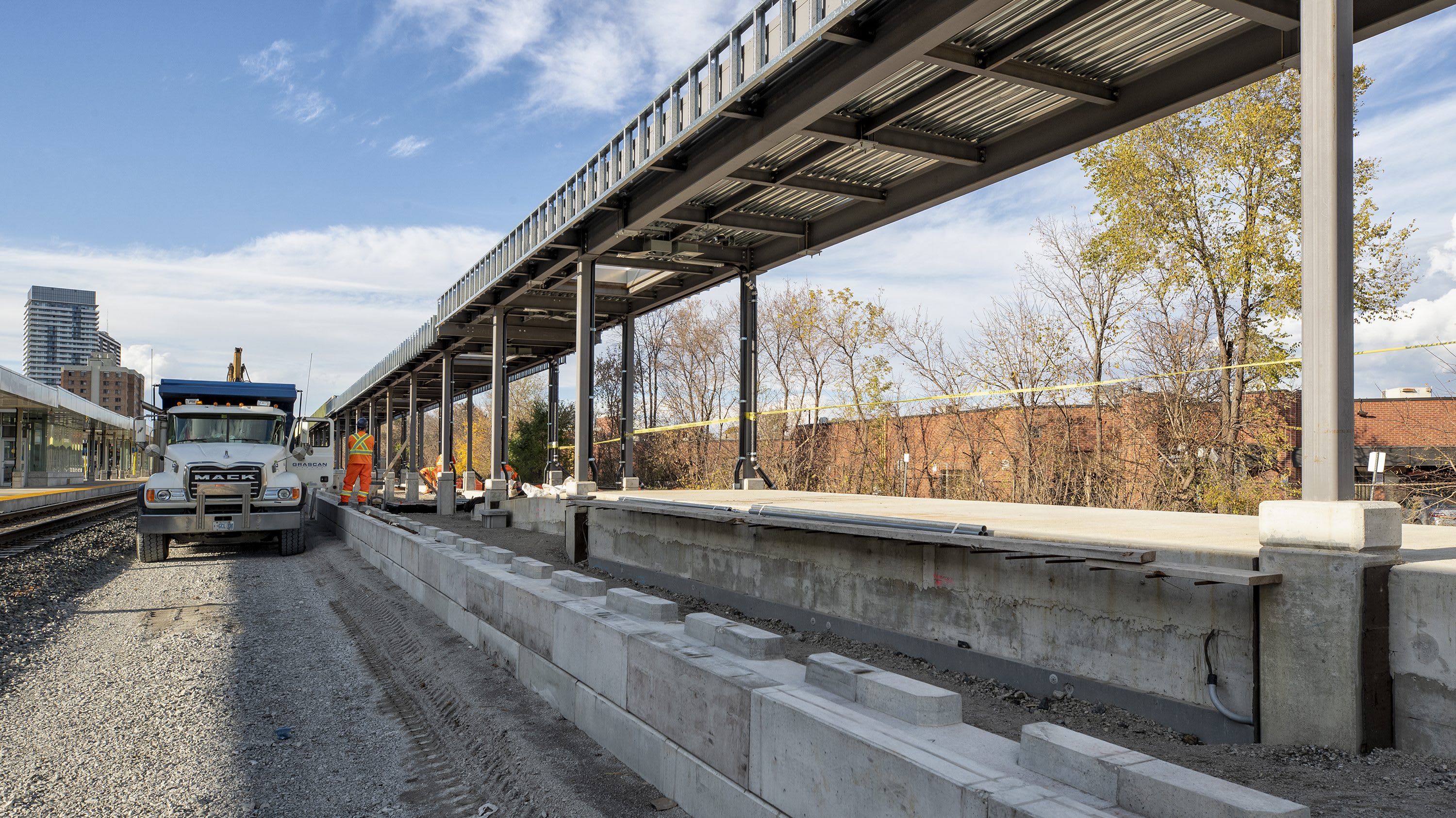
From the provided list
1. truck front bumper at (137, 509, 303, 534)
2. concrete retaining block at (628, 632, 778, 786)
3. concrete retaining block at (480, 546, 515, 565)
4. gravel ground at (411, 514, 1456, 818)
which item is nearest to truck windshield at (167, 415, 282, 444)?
truck front bumper at (137, 509, 303, 534)

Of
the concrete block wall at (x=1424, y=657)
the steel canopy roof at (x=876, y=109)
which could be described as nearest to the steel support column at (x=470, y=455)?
the steel canopy roof at (x=876, y=109)

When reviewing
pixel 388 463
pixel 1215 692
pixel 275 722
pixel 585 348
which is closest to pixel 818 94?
pixel 1215 692

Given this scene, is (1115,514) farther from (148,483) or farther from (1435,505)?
(148,483)

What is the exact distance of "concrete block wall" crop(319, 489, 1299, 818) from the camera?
322 cm

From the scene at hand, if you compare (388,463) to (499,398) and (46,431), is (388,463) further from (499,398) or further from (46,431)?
(499,398)

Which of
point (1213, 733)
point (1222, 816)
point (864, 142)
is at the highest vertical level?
point (864, 142)

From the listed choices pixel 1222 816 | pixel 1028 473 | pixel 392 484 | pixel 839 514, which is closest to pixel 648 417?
pixel 392 484

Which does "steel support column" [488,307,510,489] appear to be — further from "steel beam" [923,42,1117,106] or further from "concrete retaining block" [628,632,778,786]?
"concrete retaining block" [628,632,778,786]

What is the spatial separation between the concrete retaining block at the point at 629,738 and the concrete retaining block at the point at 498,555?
3205 millimetres

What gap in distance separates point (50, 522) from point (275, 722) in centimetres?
2371

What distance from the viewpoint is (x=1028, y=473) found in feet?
59.8

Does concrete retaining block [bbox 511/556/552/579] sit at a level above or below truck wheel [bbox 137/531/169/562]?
above

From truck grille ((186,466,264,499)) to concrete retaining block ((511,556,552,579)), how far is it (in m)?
11.0

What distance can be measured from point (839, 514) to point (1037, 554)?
3.10 m
